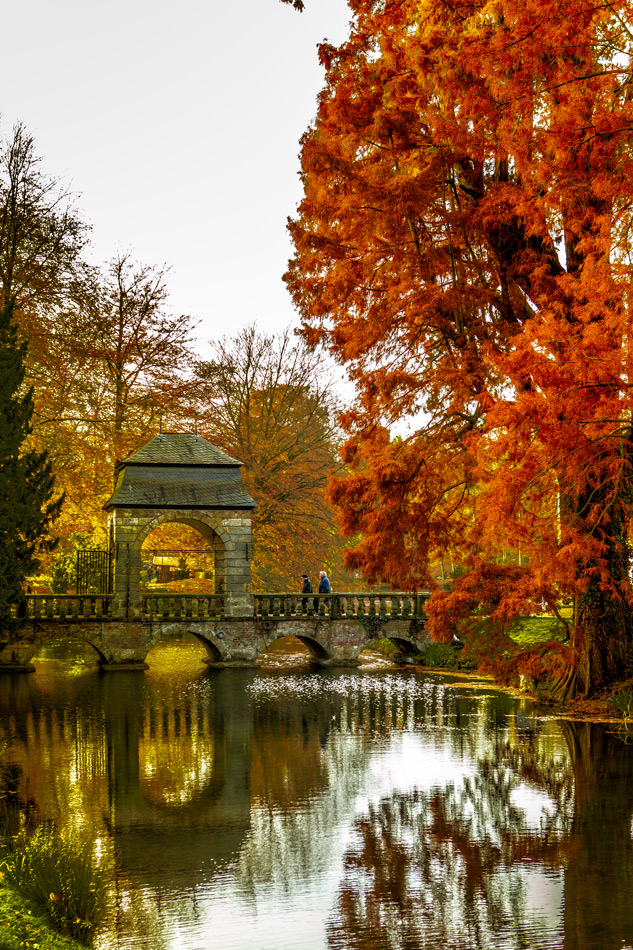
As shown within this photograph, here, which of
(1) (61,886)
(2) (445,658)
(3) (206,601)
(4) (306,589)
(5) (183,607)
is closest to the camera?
(1) (61,886)

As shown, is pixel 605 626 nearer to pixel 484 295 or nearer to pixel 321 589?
pixel 484 295

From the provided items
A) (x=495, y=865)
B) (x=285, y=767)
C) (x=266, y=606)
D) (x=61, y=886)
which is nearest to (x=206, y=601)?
(x=266, y=606)

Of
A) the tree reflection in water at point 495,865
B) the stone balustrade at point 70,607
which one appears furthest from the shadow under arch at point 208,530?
the tree reflection in water at point 495,865

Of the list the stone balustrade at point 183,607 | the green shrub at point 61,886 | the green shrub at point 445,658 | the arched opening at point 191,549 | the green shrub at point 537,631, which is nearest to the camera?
the green shrub at point 61,886

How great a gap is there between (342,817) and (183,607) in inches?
586

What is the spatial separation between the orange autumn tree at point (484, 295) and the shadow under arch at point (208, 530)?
301 inches

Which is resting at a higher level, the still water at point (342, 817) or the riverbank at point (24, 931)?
the riverbank at point (24, 931)

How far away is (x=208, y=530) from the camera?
938 inches

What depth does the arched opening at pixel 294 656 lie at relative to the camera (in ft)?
74.5

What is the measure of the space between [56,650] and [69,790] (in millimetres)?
19882

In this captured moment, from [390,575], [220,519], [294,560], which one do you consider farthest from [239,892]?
[294,560]

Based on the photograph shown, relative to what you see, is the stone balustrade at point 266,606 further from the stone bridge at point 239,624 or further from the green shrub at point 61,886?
the green shrub at point 61,886

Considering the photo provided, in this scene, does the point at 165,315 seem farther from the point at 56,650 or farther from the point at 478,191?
the point at 478,191

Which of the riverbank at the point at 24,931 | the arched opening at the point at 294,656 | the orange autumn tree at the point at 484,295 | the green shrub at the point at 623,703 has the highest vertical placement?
the orange autumn tree at the point at 484,295
